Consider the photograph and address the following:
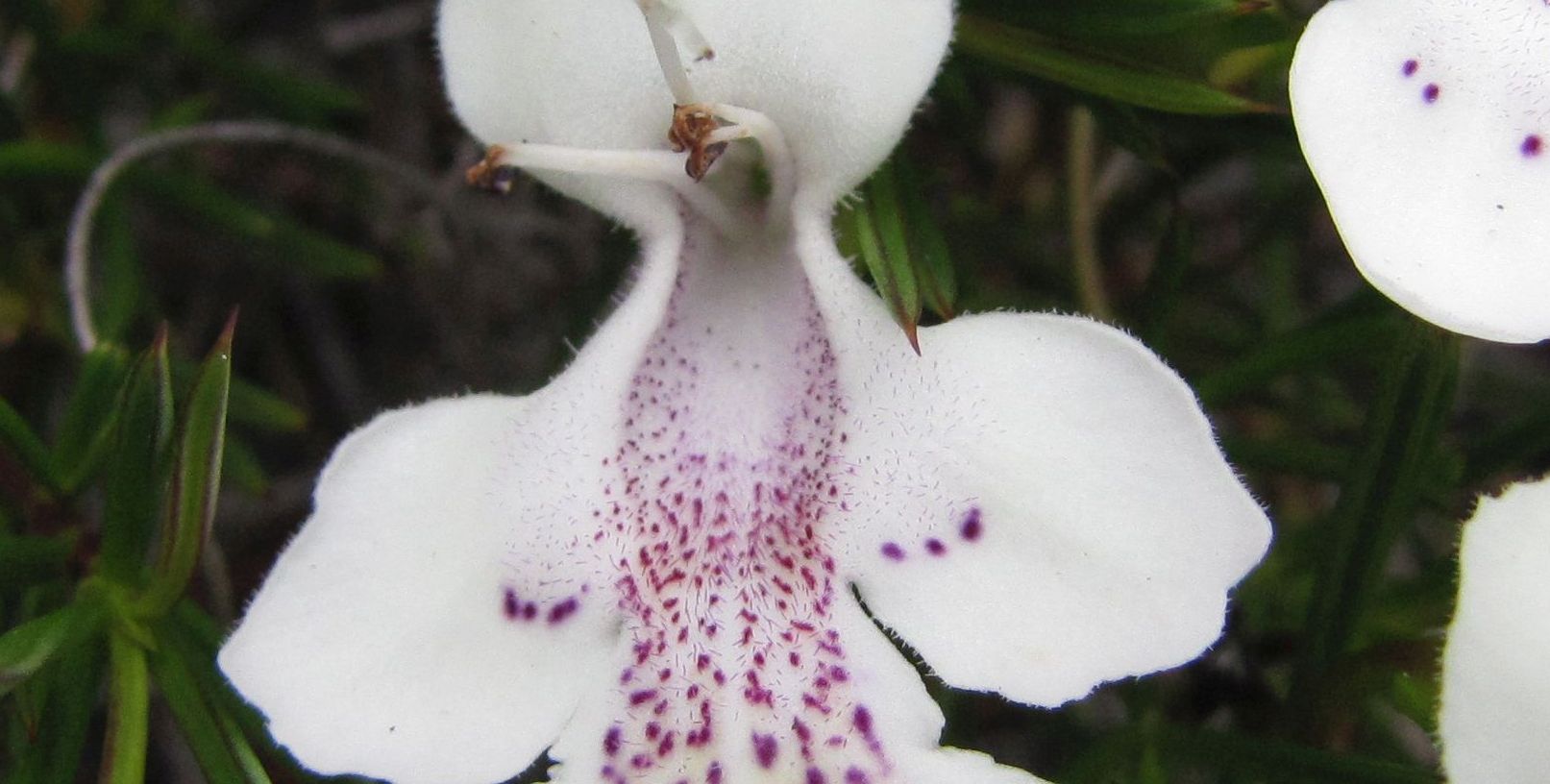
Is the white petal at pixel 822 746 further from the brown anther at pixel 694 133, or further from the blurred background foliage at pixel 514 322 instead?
the brown anther at pixel 694 133

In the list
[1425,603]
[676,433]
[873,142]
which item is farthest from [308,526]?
[1425,603]

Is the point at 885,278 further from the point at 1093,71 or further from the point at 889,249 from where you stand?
the point at 1093,71

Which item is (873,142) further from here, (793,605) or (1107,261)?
(1107,261)

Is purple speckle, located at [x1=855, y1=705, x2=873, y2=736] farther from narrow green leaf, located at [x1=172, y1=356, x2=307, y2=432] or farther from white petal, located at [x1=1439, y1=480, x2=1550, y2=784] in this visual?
narrow green leaf, located at [x1=172, y1=356, x2=307, y2=432]

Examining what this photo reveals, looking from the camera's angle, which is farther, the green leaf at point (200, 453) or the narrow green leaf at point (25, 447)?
the narrow green leaf at point (25, 447)

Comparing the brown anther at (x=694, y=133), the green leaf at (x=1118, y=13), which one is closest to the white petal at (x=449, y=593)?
the brown anther at (x=694, y=133)

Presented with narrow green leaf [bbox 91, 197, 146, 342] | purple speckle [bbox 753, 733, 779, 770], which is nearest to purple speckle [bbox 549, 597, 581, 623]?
purple speckle [bbox 753, 733, 779, 770]
